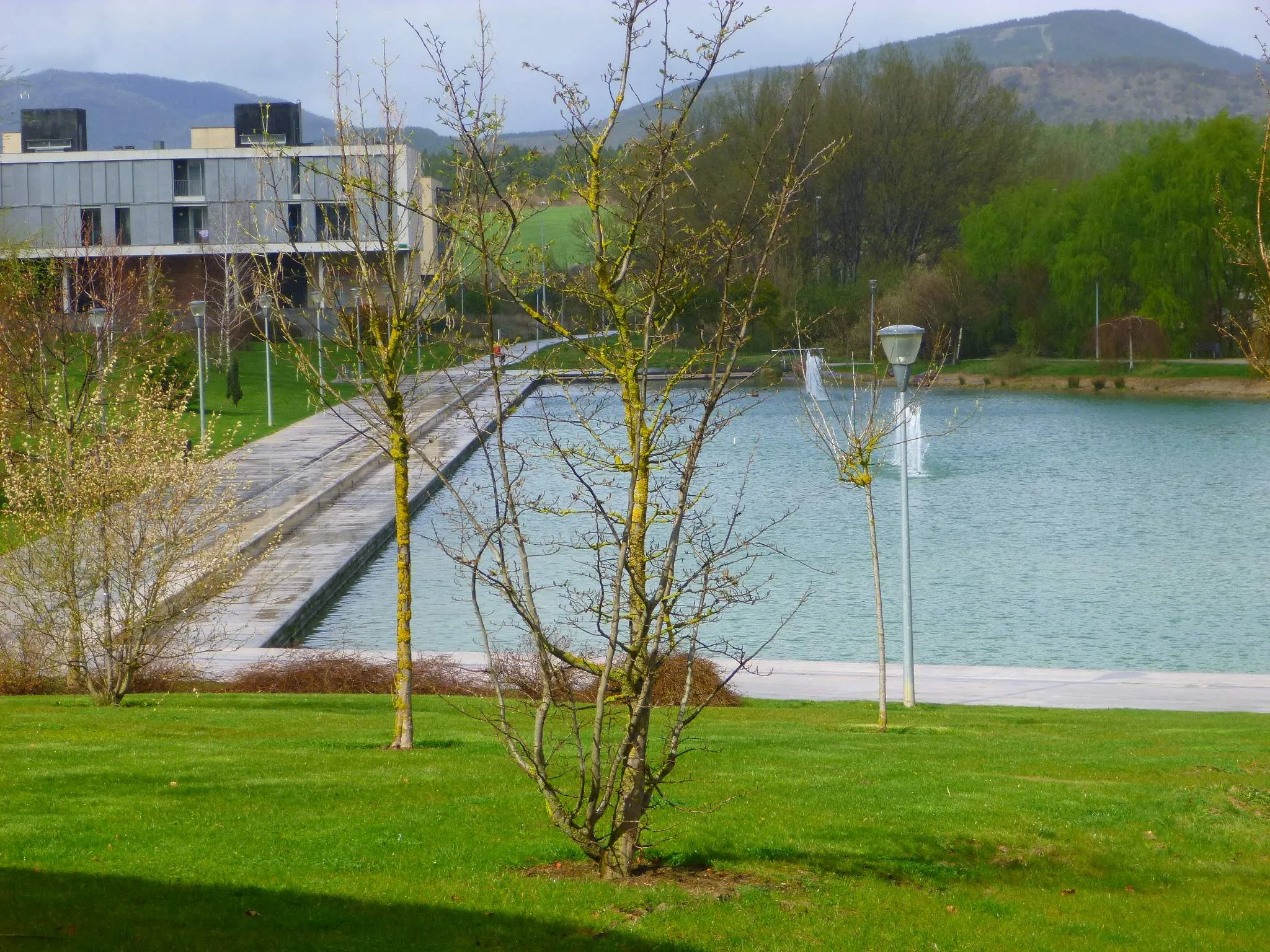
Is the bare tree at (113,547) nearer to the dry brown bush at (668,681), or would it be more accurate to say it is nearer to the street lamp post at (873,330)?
the dry brown bush at (668,681)

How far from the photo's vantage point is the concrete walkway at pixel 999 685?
14.6 meters

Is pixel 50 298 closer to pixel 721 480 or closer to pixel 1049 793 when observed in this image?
pixel 721 480

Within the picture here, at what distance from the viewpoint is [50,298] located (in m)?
28.1

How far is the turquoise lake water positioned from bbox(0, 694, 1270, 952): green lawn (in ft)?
8.51

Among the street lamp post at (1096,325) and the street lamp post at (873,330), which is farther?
the street lamp post at (1096,325)

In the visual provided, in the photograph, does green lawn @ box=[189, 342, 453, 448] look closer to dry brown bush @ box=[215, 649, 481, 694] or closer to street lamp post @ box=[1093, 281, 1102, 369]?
dry brown bush @ box=[215, 649, 481, 694]

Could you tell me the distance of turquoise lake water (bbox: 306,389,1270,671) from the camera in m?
19.6

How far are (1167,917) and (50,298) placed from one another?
87.6 feet

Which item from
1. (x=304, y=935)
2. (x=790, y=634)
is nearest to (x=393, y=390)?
(x=304, y=935)

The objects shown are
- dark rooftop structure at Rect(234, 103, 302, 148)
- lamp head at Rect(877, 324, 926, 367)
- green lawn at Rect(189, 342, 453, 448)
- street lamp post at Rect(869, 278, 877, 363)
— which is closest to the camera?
lamp head at Rect(877, 324, 926, 367)

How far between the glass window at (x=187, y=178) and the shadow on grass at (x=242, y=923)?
7457 centimetres

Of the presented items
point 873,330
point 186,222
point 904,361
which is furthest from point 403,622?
point 186,222

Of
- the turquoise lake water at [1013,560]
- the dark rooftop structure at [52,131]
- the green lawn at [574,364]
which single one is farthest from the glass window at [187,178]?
the green lawn at [574,364]

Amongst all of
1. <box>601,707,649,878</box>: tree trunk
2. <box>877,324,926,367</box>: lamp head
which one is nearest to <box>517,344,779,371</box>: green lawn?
<box>601,707,649,878</box>: tree trunk
